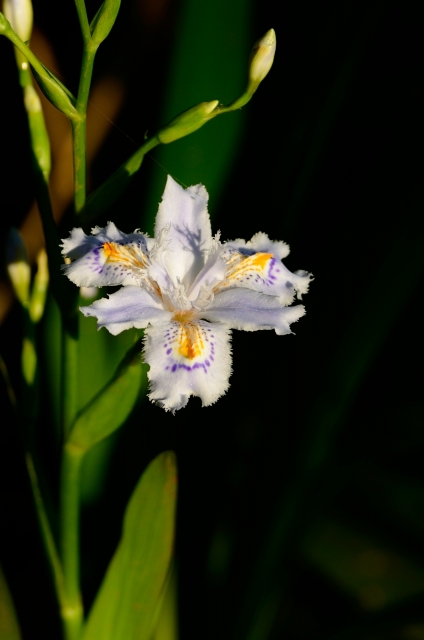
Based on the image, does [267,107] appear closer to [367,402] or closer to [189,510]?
[367,402]

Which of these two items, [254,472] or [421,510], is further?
[254,472]

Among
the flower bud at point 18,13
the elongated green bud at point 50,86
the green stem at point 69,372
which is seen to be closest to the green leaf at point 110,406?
the green stem at point 69,372

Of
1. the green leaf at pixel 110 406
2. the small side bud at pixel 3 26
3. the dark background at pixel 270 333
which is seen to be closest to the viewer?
the small side bud at pixel 3 26

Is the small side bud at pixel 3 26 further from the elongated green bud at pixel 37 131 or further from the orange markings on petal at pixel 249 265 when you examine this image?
the orange markings on petal at pixel 249 265

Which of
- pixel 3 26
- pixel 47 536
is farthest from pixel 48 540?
pixel 3 26

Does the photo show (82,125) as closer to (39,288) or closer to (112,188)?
(112,188)

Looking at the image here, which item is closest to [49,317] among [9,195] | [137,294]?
[9,195]
